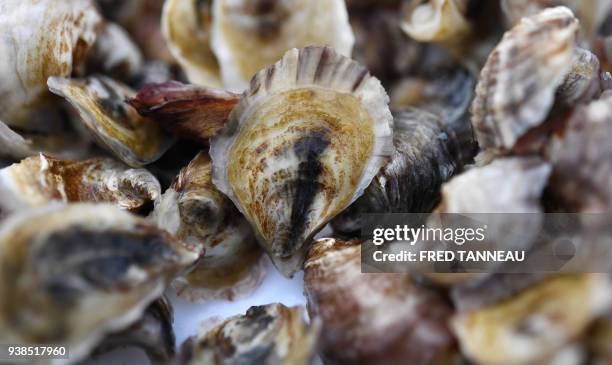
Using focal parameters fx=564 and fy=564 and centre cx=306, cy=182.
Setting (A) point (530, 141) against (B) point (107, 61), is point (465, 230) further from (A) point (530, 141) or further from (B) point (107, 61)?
(B) point (107, 61)

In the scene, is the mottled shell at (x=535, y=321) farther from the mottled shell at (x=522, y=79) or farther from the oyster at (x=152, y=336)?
the oyster at (x=152, y=336)

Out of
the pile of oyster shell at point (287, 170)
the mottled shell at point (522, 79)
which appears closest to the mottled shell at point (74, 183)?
the pile of oyster shell at point (287, 170)

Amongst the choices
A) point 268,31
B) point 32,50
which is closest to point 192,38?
point 268,31

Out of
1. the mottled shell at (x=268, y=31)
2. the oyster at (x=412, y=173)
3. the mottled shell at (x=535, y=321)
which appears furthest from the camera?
the mottled shell at (x=268, y=31)

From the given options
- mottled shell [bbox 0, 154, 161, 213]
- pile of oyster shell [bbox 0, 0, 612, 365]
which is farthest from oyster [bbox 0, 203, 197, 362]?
mottled shell [bbox 0, 154, 161, 213]

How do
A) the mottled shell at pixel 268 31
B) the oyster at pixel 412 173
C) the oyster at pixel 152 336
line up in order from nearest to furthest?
the oyster at pixel 152 336, the oyster at pixel 412 173, the mottled shell at pixel 268 31

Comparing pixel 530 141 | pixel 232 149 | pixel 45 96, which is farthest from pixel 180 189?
pixel 530 141

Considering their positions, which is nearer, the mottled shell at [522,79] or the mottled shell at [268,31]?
the mottled shell at [522,79]
